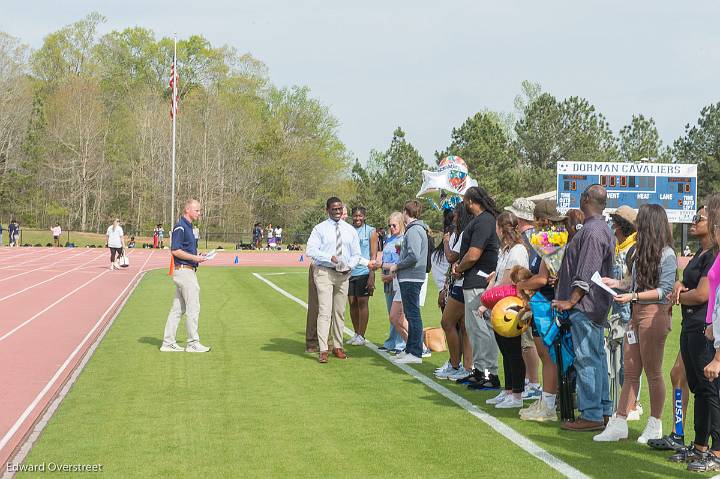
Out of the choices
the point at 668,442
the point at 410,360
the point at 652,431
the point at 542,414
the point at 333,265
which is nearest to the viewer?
the point at 668,442

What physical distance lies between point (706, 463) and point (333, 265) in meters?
5.92

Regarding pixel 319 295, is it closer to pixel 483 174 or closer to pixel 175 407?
pixel 175 407

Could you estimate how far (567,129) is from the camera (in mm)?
73562

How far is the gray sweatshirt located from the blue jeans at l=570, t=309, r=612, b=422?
3.48 metres

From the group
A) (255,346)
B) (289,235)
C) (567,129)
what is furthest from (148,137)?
(255,346)

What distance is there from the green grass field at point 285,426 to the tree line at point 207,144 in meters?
52.4

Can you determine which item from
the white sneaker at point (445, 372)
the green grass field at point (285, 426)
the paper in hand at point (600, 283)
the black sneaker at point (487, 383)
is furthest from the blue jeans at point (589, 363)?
the white sneaker at point (445, 372)

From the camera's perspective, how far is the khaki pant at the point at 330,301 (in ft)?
36.8

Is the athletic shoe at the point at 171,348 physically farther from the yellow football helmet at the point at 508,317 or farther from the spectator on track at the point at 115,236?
the spectator on track at the point at 115,236

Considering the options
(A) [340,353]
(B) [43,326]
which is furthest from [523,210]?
(B) [43,326]

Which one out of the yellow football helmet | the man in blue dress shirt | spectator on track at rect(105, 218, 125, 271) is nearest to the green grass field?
the man in blue dress shirt

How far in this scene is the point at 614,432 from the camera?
7.10 m

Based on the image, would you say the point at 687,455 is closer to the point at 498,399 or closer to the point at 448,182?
the point at 498,399

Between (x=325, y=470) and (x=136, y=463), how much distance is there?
1.31 m
